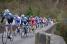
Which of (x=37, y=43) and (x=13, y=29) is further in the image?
(x=13, y=29)

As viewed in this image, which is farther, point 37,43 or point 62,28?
point 62,28

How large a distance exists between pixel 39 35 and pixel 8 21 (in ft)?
28.8

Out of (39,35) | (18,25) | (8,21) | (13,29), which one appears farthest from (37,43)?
(18,25)

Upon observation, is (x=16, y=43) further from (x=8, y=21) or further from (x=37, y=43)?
(x=37, y=43)

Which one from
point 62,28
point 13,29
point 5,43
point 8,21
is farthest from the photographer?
point 13,29

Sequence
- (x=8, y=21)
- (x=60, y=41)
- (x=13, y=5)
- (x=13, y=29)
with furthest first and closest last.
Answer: (x=13, y=5), (x=13, y=29), (x=8, y=21), (x=60, y=41)

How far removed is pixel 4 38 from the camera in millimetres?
20891

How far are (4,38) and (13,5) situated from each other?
54.4 metres

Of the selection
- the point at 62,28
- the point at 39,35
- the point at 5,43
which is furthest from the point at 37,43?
the point at 5,43

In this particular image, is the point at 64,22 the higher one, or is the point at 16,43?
the point at 64,22

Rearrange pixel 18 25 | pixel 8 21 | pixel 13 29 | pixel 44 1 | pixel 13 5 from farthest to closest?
pixel 44 1, pixel 13 5, pixel 18 25, pixel 13 29, pixel 8 21

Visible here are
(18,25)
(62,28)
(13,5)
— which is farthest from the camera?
(13,5)

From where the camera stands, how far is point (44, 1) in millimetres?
89812

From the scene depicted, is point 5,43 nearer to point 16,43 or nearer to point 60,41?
point 16,43
